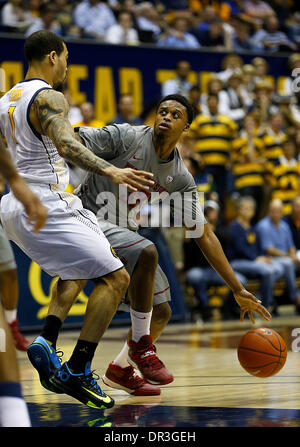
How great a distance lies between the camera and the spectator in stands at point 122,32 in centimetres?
1480

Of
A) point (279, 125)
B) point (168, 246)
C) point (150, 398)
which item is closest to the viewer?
point (150, 398)

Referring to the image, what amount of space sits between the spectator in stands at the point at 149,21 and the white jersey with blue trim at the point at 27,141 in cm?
1096

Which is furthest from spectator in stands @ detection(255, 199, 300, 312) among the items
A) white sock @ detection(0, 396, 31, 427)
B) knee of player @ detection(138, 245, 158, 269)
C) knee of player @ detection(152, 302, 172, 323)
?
white sock @ detection(0, 396, 31, 427)

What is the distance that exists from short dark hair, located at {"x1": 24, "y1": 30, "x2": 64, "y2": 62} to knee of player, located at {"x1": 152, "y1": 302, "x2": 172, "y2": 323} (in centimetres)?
215

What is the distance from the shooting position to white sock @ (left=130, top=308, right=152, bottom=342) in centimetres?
564

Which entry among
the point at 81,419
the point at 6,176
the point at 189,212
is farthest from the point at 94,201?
the point at 6,176

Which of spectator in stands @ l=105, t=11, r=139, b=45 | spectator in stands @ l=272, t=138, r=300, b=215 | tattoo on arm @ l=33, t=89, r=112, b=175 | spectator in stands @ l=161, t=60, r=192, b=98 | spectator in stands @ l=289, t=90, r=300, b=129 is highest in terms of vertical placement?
spectator in stands @ l=105, t=11, r=139, b=45

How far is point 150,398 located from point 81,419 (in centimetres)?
109

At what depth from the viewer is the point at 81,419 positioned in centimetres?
454

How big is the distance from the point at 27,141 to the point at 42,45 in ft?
2.09

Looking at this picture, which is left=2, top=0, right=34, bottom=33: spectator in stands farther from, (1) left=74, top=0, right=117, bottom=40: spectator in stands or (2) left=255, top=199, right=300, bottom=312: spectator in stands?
(2) left=255, top=199, right=300, bottom=312: spectator in stands

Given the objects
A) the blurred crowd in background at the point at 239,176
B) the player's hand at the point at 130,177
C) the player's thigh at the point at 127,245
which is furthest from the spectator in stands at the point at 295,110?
the player's hand at the point at 130,177

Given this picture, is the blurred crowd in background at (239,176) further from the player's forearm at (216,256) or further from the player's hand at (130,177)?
the player's hand at (130,177)

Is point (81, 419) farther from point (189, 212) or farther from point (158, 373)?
point (189, 212)
